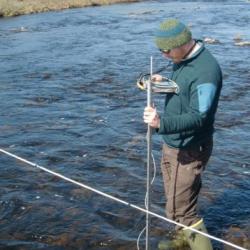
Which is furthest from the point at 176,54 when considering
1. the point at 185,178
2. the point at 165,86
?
the point at 185,178

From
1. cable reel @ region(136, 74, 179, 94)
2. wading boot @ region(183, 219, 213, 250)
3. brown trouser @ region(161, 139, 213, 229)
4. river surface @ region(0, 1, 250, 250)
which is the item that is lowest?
river surface @ region(0, 1, 250, 250)

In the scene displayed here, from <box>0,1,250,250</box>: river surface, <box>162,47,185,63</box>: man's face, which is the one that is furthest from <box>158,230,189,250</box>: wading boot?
<box>162,47,185,63</box>: man's face

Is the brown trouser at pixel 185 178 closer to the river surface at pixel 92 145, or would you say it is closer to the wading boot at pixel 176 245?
→ the wading boot at pixel 176 245

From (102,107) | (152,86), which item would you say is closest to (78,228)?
(152,86)

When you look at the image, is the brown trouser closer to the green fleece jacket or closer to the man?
the man

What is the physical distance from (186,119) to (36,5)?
35759mm

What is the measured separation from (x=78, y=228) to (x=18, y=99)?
7.47 metres

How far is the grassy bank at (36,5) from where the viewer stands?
35625 mm

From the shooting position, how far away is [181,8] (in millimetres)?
37094

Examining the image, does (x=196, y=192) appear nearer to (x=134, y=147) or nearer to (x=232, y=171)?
(x=232, y=171)

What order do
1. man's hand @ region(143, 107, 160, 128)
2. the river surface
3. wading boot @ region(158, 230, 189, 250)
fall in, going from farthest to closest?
1. the river surface
2. wading boot @ region(158, 230, 189, 250)
3. man's hand @ region(143, 107, 160, 128)

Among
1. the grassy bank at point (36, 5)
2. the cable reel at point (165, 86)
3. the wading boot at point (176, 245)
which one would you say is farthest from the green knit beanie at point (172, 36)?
the grassy bank at point (36, 5)

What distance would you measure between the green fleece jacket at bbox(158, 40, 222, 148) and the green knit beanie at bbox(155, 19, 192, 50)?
7.4 inches

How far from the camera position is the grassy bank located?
35625 millimetres
